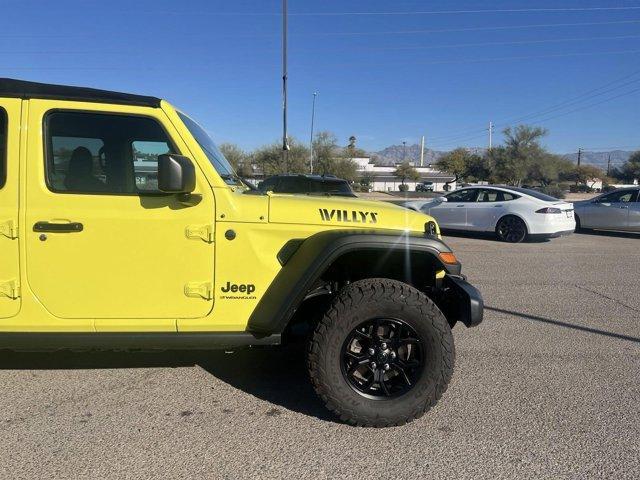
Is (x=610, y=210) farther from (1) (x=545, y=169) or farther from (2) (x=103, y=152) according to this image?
A: (1) (x=545, y=169)

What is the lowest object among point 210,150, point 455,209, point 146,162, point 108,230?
point 108,230

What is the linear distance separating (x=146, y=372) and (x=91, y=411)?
67 centimetres

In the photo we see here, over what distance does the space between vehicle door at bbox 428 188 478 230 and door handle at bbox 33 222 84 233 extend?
11.3m

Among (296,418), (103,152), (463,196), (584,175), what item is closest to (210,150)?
(103,152)

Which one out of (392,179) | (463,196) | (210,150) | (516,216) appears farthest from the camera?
(392,179)

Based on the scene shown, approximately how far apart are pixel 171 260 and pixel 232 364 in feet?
4.85

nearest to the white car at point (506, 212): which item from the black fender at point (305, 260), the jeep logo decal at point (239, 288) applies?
the black fender at point (305, 260)

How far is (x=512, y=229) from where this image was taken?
1260 centimetres

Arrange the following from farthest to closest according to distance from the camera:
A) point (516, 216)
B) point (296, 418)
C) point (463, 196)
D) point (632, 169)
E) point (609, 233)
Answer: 1. point (632, 169)
2. point (609, 233)
3. point (463, 196)
4. point (516, 216)
5. point (296, 418)

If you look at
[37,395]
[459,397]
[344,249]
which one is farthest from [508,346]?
[37,395]

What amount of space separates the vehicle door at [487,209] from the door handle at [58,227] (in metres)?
11.3

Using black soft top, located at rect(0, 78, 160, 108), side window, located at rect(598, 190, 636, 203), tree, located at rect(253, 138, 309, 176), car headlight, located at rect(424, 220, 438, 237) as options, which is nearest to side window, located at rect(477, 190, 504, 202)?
side window, located at rect(598, 190, 636, 203)

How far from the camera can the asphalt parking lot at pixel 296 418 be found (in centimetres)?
285

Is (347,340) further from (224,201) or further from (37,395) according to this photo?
(37,395)
